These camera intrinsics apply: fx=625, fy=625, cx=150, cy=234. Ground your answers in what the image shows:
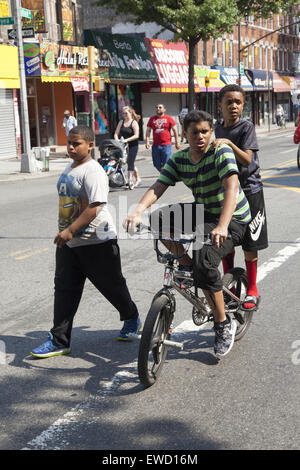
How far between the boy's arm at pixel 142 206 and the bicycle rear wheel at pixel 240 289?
3.01ft

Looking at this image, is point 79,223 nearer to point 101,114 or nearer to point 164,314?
point 164,314

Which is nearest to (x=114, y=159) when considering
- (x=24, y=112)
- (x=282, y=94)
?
(x=24, y=112)

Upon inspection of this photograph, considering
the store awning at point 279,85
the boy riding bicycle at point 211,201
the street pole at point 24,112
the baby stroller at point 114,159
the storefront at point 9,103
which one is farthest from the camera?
the store awning at point 279,85

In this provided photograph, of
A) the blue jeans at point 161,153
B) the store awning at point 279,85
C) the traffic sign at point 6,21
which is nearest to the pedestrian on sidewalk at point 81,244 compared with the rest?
the blue jeans at point 161,153

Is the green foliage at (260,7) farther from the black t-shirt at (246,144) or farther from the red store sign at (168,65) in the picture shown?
the black t-shirt at (246,144)

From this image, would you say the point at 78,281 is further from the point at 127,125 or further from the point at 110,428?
the point at 127,125

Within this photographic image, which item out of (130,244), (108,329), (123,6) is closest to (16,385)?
(108,329)

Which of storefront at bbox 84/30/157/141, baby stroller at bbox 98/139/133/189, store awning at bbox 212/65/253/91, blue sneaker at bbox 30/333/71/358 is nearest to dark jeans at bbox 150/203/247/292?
blue sneaker at bbox 30/333/71/358

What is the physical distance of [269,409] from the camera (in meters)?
3.70

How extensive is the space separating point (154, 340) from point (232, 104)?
197cm

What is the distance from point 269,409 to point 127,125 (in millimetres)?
11093

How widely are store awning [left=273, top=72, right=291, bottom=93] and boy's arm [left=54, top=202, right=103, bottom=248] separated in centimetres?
5489

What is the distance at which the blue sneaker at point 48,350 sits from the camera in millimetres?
4598

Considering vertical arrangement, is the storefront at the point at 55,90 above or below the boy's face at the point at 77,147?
above
